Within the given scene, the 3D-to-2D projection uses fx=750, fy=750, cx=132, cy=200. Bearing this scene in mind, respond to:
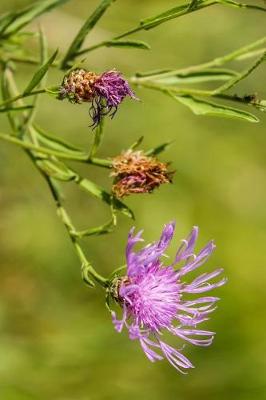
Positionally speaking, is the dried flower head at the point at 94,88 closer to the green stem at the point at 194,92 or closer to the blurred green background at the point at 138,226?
the green stem at the point at 194,92

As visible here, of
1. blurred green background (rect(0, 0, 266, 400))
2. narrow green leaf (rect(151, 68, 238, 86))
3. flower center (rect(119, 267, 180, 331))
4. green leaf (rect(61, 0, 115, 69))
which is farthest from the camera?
blurred green background (rect(0, 0, 266, 400))

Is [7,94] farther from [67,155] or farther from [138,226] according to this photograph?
[138,226]

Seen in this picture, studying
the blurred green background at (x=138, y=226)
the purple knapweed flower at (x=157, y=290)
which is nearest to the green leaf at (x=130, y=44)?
the purple knapweed flower at (x=157, y=290)

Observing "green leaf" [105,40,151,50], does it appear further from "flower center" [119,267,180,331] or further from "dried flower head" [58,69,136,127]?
"flower center" [119,267,180,331]

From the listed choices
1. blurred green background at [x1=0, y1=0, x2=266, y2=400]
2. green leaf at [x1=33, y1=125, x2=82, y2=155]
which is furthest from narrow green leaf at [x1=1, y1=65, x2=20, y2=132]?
blurred green background at [x1=0, y1=0, x2=266, y2=400]

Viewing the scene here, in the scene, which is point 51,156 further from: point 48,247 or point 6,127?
point 48,247
